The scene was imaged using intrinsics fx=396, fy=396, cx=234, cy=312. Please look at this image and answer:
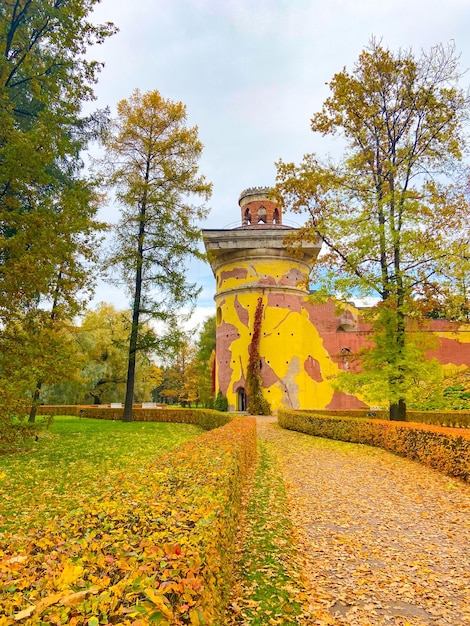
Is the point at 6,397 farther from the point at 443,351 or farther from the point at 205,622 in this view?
the point at 443,351

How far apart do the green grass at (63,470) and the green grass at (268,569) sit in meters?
1.79

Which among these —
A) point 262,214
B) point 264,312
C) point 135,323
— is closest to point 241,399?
point 264,312

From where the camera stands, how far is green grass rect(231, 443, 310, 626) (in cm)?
344

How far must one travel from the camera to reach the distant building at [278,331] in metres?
27.8

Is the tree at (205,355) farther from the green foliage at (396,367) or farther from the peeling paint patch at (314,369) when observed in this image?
the green foliage at (396,367)

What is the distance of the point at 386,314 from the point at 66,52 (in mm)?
12379

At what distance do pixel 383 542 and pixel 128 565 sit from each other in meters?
4.13

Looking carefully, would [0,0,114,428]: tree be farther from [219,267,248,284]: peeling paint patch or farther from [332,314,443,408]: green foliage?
[219,267,248,284]: peeling paint patch

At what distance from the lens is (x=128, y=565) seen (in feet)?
7.22

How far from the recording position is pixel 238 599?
3.63 metres

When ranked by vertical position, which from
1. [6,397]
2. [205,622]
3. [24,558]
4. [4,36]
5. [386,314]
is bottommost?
[205,622]

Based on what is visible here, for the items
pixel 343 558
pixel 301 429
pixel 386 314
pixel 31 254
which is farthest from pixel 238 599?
pixel 301 429

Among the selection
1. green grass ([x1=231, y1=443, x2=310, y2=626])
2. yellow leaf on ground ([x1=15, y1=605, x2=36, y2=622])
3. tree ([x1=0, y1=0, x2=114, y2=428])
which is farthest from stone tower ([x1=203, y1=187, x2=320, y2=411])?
yellow leaf on ground ([x1=15, y1=605, x2=36, y2=622])

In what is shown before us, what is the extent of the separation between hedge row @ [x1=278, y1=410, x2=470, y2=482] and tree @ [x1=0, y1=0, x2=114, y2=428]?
9.58m
